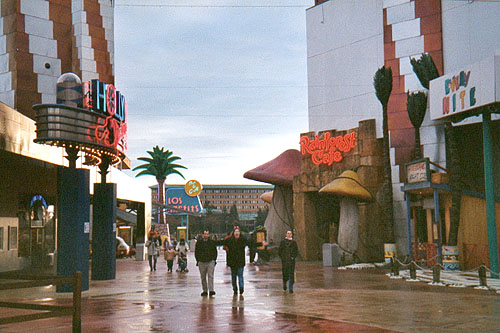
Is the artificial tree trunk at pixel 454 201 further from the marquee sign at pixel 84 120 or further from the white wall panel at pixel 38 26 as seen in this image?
the white wall panel at pixel 38 26

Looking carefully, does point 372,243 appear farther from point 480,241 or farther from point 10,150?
point 10,150

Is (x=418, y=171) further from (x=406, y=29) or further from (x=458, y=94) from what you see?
(x=406, y=29)

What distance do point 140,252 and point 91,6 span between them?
1706 centimetres

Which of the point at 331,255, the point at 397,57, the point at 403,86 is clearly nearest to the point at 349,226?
the point at 331,255

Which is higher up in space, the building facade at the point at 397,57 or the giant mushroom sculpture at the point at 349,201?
the building facade at the point at 397,57

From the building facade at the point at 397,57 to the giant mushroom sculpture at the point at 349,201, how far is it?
7.82ft

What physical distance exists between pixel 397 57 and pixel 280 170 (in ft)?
35.4

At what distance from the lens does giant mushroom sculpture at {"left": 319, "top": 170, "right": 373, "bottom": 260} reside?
28.9m

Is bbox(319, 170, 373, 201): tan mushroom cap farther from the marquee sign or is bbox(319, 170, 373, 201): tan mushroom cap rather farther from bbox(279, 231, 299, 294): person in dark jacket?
bbox(279, 231, 299, 294): person in dark jacket

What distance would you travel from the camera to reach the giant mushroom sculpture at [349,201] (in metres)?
28.9

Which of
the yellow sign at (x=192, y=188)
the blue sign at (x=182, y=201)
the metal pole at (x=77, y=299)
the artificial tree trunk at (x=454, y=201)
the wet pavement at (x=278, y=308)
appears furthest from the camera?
the blue sign at (x=182, y=201)

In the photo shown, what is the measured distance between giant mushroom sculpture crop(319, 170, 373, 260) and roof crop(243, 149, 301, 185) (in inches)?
288

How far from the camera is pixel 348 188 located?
28.9m

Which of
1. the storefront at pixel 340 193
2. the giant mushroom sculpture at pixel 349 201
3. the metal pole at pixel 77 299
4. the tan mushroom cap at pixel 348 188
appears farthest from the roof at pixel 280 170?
A: the metal pole at pixel 77 299
